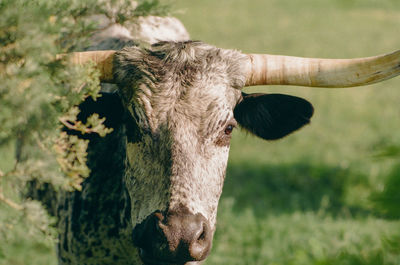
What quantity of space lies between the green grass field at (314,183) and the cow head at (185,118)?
1.79 feet

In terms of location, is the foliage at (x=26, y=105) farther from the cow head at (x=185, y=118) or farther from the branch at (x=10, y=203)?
the cow head at (x=185, y=118)

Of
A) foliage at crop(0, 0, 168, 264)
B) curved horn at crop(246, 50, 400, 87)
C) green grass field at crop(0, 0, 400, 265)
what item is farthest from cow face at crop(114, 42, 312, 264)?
foliage at crop(0, 0, 168, 264)

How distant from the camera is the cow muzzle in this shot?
2.67 m

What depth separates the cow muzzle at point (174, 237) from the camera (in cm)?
267

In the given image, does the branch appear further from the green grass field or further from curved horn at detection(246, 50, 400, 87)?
curved horn at detection(246, 50, 400, 87)

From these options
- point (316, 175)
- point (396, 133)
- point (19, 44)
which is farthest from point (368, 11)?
point (19, 44)

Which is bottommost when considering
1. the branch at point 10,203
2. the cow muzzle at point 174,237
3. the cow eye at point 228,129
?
the cow muzzle at point 174,237

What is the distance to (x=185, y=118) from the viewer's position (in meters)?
3.05

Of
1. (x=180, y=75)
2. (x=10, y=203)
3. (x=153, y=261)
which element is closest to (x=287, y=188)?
(x=180, y=75)

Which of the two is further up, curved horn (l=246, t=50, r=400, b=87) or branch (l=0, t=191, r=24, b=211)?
curved horn (l=246, t=50, r=400, b=87)

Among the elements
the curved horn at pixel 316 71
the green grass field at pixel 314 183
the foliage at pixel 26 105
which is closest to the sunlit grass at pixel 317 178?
the green grass field at pixel 314 183

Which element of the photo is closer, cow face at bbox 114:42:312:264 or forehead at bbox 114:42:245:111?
cow face at bbox 114:42:312:264

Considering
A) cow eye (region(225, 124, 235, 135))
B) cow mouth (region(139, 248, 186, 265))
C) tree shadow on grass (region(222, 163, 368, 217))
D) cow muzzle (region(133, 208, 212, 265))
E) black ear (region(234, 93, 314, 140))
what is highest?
black ear (region(234, 93, 314, 140))

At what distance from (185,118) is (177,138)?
0.45 feet
